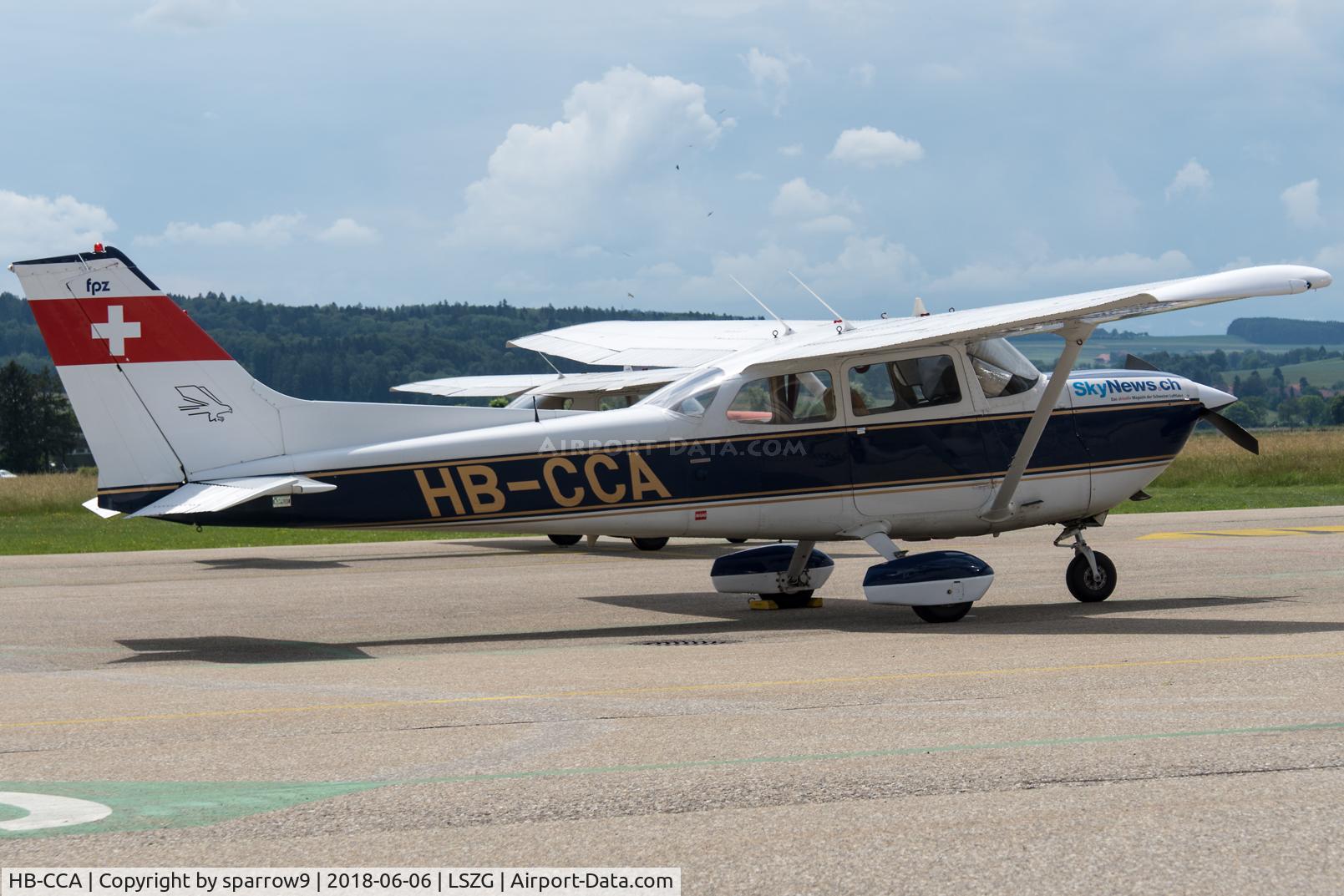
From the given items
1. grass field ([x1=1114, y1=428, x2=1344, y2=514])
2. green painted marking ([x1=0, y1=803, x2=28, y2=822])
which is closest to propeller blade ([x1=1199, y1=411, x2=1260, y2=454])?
green painted marking ([x1=0, y1=803, x2=28, y2=822])

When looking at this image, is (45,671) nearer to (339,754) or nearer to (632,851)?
(339,754)

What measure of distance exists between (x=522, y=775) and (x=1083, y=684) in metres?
3.76

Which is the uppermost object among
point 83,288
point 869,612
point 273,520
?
point 83,288

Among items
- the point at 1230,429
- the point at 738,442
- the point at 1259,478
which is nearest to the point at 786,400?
the point at 738,442

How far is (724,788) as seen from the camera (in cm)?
560

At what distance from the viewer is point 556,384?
23.1m

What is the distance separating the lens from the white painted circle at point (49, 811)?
5.18 metres

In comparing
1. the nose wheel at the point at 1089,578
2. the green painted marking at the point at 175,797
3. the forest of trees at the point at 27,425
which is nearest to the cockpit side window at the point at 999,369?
the nose wheel at the point at 1089,578

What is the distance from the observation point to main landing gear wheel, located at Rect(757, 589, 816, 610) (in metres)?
13.1

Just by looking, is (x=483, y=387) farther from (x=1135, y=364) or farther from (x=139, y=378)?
(x=139, y=378)

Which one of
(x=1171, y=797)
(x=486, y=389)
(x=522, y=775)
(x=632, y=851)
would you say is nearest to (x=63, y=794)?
(x=522, y=775)

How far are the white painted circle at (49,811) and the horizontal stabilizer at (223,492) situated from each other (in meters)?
4.62

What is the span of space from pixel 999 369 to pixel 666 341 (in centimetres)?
821

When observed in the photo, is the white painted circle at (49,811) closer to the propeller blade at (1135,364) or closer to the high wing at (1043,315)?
the high wing at (1043,315)
